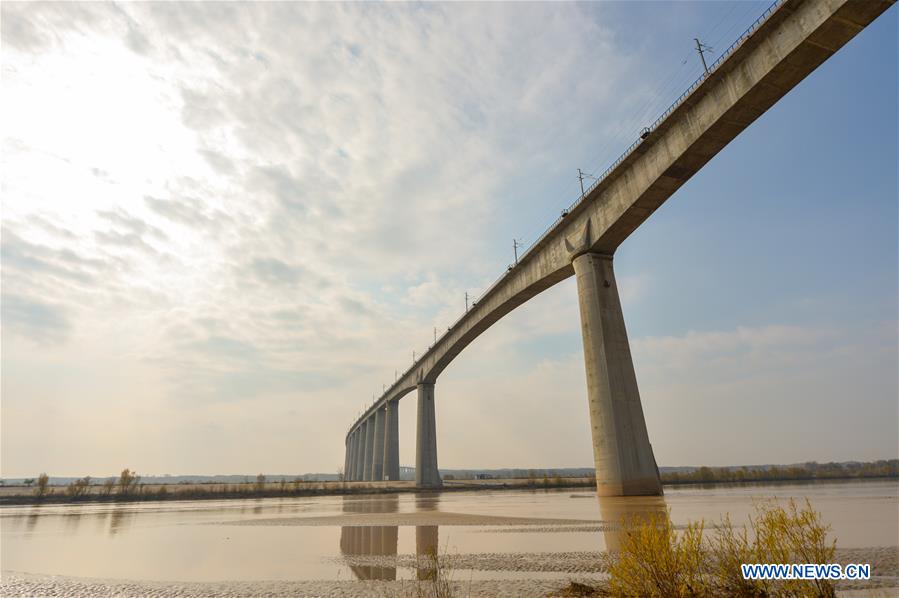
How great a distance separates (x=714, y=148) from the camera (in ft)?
82.2

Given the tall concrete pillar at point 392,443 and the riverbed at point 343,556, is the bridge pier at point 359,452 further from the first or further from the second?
the riverbed at point 343,556

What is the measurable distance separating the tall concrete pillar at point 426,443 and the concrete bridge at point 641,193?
33200 mm

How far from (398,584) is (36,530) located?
1943 cm

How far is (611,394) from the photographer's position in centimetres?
2803

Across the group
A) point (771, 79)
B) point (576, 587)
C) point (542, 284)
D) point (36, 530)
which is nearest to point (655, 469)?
point (542, 284)

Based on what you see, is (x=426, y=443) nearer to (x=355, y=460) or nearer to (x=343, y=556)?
(x=343, y=556)

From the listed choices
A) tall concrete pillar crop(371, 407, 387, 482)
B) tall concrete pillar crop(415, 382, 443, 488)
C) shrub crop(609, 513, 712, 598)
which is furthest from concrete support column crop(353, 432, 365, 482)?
shrub crop(609, 513, 712, 598)

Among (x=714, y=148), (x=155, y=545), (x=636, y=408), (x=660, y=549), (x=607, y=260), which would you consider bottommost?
(x=155, y=545)

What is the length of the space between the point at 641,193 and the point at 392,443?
72.9 metres

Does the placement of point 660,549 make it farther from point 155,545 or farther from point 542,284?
point 542,284

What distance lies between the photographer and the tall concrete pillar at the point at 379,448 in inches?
3831

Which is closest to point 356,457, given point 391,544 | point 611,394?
point 611,394

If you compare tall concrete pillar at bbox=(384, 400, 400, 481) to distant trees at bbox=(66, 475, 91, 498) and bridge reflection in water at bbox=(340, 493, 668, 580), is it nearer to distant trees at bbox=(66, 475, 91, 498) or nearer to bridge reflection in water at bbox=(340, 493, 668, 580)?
distant trees at bbox=(66, 475, 91, 498)

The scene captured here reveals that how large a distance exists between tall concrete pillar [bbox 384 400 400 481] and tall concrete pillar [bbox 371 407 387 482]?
13.6 ft
